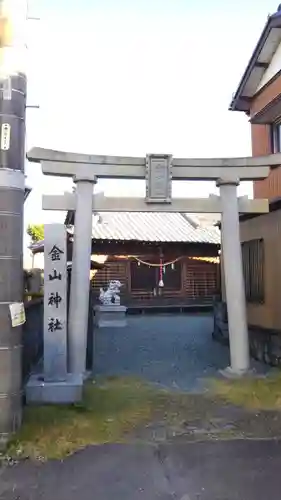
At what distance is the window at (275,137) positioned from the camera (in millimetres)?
10914

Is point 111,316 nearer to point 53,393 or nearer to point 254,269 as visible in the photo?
point 254,269

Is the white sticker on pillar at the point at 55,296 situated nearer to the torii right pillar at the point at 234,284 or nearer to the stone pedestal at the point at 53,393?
the stone pedestal at the point at 53,393

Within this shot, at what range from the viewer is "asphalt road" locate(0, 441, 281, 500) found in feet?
13.5

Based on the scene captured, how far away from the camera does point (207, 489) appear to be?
4.18m

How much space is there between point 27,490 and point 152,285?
19.4m

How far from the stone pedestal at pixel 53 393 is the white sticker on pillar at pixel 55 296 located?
606mm

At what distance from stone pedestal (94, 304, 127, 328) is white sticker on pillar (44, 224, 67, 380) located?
1075 cm

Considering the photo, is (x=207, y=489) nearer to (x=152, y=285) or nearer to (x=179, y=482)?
(x=179, y=482)

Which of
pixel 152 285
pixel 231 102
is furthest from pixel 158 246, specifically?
pixel 231 102

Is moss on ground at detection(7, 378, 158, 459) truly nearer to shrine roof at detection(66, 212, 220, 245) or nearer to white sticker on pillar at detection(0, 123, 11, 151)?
white sticker on pillar at detection(0, 123, 11, 151)

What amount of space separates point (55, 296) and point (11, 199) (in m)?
2.63

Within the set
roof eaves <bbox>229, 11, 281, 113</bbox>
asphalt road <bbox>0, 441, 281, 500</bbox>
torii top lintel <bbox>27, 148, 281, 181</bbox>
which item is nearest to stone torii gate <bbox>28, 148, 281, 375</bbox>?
torii top lintel <bbox>27, 148, 281, 181</bbox>

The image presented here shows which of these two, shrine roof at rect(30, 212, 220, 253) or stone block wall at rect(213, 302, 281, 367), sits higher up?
shrine roof at rect(30, 212, 220, 253)

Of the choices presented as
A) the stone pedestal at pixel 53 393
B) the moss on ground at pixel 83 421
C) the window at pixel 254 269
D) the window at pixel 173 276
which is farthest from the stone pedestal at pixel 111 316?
the stone pedestal at pixel 53 393
